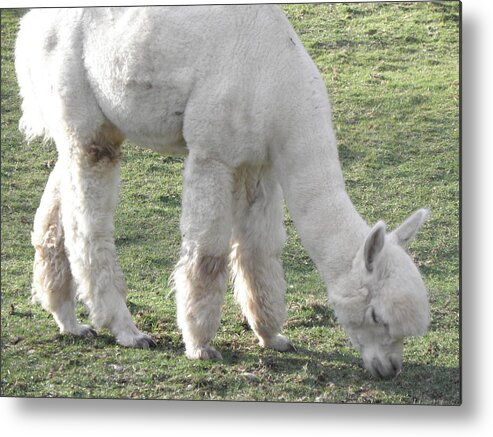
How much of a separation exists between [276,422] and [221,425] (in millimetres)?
341

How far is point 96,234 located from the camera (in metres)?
7.46

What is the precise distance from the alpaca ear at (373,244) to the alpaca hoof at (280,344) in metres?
1.19

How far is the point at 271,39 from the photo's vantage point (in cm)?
697

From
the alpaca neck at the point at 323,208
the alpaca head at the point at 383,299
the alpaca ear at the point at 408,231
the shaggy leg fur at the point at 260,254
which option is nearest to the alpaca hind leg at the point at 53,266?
the shaggy leg fur at the point at 260,254

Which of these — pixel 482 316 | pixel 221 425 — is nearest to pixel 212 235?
pixel 221 425

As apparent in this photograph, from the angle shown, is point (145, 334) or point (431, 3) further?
point (145, 334)

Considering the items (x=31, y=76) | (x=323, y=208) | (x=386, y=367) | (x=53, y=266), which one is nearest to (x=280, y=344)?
(x=386, y=367)

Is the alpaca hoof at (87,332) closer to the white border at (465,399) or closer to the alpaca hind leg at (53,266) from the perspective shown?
the alpaca hind leg at (53,266)

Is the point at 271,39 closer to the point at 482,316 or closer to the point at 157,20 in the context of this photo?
the point at 157,20

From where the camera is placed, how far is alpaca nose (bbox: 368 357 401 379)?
672 cm

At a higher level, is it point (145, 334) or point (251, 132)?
point (251, 132)

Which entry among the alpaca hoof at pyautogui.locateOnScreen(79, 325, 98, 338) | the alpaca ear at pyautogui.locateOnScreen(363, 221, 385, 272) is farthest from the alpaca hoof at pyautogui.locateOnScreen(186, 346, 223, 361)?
the alpaca ear at pyautogui.locateOnScreen(363, 221, 385, 272)

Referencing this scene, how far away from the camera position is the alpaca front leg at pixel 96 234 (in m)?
7.43

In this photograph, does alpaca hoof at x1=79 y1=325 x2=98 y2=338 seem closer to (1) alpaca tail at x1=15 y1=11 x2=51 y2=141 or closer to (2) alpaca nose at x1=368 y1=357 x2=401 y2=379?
(1) alpaca tail at x1=15 y1=11 x2=51 y2=141
